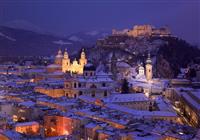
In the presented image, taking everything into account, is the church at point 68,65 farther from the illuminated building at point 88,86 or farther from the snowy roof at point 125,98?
the snowy roof at point 125,98

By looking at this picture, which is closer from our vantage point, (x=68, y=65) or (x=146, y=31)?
(x=68, y=65)

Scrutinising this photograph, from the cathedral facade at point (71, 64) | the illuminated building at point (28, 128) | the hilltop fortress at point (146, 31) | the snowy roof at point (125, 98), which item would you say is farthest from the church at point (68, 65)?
the hilltop fortress at point (146, 31)

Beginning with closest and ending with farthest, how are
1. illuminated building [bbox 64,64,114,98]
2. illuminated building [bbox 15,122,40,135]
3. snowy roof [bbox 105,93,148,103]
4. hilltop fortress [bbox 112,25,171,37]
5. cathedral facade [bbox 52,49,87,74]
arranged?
illuminated building [bbox 15,122,40,135] → snowy roof [bbox 105,93,148,103] → illuminated building [bbox 64,64,114,98] → cathedral facade [bbox 52,49,87,74] → hilltop fortress [bbox 112,25,171,37]

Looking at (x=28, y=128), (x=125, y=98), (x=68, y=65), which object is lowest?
(x=28, y=128)

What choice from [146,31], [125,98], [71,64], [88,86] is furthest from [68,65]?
[146,31]

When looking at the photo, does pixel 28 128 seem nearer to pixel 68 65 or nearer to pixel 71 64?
pixel 68 65

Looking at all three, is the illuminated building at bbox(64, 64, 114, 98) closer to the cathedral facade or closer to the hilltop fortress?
the cathedral facade

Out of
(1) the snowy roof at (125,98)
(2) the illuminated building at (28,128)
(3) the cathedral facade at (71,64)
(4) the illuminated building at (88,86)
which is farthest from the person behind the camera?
(3) the cathedral facade at (71,64)

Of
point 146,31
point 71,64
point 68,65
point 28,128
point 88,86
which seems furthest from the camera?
point 146,31

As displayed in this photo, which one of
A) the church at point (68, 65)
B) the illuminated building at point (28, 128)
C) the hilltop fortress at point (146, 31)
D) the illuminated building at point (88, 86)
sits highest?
the hilltop fortress at point (146, 31)

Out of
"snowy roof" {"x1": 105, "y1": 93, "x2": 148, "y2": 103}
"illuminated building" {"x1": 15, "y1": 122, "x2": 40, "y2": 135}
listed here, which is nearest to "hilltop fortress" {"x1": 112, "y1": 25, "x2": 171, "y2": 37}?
"snowy roof" {"x1": 105, "y1": 93, "x2": 148, "y2": 103}

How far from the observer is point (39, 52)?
71750 mm

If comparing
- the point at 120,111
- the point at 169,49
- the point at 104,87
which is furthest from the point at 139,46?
the point at 120,111

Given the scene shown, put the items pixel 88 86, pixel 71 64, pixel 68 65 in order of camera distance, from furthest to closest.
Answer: pixel 71 64
pixel 68 65
pixel 88 86
